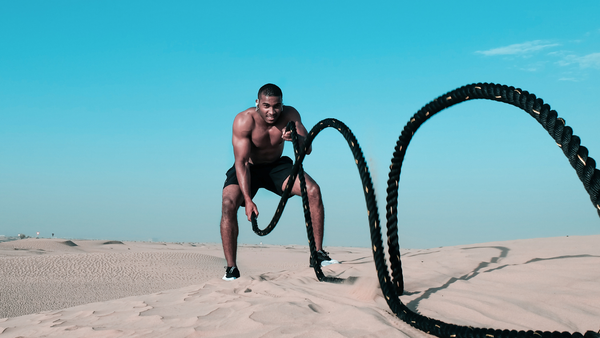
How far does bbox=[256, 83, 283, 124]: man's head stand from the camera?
457cm

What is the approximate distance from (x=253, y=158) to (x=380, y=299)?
2.94m

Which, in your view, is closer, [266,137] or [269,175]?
[266,137]

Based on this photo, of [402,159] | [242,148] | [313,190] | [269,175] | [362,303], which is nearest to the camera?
[402,159]

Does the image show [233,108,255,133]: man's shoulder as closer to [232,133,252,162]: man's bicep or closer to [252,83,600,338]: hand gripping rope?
[232,133,252,162]: man's bicep

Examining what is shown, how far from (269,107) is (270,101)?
0.23 ft

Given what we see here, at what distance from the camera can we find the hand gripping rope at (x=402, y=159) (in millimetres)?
1277

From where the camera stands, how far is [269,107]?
4609 millimetres

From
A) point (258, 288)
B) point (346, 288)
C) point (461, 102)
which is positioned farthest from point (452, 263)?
point (461, 102)

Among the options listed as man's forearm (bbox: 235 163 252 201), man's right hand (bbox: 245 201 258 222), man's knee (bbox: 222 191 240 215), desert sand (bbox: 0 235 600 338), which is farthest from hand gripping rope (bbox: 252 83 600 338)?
man's knee (bbox: 222 191 240 215)

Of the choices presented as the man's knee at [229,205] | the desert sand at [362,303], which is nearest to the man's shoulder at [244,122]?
the man's knee at [229,205]

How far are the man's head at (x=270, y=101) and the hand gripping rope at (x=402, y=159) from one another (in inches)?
67.0

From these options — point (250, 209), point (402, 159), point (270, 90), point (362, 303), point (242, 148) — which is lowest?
point (362, 303)

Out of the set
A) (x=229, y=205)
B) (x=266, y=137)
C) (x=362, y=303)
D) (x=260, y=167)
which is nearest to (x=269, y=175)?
(x=260, y=167)

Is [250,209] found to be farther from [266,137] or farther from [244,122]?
[244,122]
